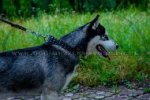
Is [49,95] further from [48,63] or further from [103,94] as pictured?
[103,94]

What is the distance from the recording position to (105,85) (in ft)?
24.0

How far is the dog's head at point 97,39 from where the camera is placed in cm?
600

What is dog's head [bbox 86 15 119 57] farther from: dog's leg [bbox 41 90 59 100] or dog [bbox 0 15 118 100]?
dog's leg [bbox 41 90 59 100]

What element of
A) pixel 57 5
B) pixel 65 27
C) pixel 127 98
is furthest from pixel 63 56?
pixel 57 5

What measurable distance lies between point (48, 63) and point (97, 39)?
2.29 ft

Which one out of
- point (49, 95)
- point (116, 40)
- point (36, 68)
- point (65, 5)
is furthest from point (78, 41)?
point (65, 5)

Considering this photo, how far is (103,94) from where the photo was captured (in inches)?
274

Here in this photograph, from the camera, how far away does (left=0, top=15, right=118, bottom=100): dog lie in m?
5.61

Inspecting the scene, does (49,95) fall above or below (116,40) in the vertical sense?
below

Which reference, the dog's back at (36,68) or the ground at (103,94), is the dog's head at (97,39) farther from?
the ground at (103,94)

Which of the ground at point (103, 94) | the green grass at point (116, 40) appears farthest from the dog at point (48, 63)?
the green grass at point (116, 40)

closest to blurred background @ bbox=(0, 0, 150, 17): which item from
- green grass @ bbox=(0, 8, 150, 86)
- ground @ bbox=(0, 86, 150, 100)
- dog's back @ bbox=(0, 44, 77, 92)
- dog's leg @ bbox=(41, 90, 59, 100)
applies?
green grass @ bbox=(0, 8, 150, 86)

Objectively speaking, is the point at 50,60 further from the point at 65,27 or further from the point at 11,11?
the point at 11,11

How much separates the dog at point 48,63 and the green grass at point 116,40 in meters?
1.30
